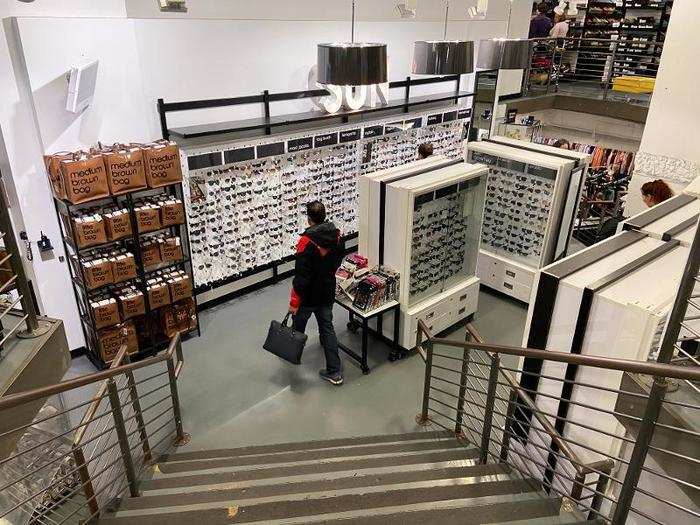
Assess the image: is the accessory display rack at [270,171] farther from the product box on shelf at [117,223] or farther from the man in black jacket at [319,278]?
the man in black jacket at [319,278]

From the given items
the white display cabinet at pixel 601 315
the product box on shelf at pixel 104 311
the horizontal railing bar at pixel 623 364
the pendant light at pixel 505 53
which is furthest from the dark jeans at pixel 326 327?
the pendant light at pixel 505 53

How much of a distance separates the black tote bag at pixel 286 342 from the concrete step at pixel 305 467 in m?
1.53

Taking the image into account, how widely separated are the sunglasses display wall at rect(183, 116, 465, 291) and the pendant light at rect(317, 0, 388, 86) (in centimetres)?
280

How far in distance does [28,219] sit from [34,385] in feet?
9.98

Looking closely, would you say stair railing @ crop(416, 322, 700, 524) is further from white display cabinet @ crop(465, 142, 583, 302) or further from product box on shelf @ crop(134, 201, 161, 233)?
product box on shelf @ crop(134, 201, 161, 233)

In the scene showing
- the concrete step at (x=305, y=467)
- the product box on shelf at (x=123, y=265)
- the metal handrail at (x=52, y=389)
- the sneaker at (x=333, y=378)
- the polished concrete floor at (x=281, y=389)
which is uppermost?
the metal handrail at (x=52, y=389)

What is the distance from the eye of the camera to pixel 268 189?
23.2 feet

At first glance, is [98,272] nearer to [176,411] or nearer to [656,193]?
[176,411]

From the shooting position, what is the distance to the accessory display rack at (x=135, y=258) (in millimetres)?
5309

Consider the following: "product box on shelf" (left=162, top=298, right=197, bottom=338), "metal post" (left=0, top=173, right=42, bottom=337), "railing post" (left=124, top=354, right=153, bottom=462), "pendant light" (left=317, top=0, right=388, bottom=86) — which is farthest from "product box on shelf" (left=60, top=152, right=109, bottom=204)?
"pendant light" (left=317, top=0, right=388, bottom=86)

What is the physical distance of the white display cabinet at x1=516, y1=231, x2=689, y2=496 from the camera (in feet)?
Result: 10.5

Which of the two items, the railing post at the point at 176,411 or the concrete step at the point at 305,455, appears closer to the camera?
the concrete step at the point at 305,455

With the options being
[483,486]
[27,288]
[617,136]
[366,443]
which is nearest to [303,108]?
[366,443]

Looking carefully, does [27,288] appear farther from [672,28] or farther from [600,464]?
[672,28]
